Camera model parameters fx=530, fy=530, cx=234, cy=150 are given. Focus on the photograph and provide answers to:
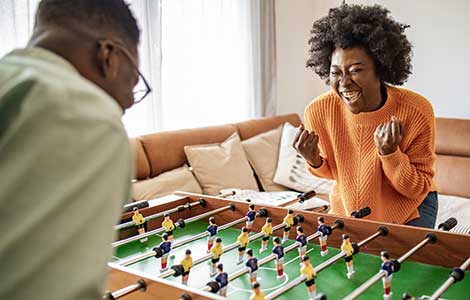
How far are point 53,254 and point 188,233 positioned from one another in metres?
1.45

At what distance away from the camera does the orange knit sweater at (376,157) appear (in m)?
1.99

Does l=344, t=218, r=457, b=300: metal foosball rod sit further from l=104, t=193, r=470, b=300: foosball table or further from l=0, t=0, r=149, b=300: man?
l=0, t=0, r=149, b=300: man

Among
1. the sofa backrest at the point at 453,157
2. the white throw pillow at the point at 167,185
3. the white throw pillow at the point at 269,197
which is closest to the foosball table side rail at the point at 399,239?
the white throw pillow at the point at 167,185

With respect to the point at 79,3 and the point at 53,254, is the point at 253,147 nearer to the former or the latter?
the point at 79,3

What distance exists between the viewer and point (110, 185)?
2.45 feet

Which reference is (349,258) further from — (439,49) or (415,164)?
(439,49)

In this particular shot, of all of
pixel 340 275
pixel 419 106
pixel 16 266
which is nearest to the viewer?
pixel 16 266

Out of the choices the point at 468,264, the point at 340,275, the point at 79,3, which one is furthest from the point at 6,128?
the point at 468,264

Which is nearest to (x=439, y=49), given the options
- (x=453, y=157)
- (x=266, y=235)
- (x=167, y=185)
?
(x=453, y=157)

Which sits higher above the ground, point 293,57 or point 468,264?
point 293,57

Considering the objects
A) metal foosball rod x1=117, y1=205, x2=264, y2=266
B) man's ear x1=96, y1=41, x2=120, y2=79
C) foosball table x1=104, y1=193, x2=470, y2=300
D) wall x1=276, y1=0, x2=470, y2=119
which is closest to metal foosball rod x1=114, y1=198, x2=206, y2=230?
foosball table x1=104, y1=193, x2=470, y2=300

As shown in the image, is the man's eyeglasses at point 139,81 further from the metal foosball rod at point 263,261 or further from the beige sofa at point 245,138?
the beige sofa at point 245,138

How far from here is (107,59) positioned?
3.02ft

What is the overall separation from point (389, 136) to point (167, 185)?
74.9 inches
